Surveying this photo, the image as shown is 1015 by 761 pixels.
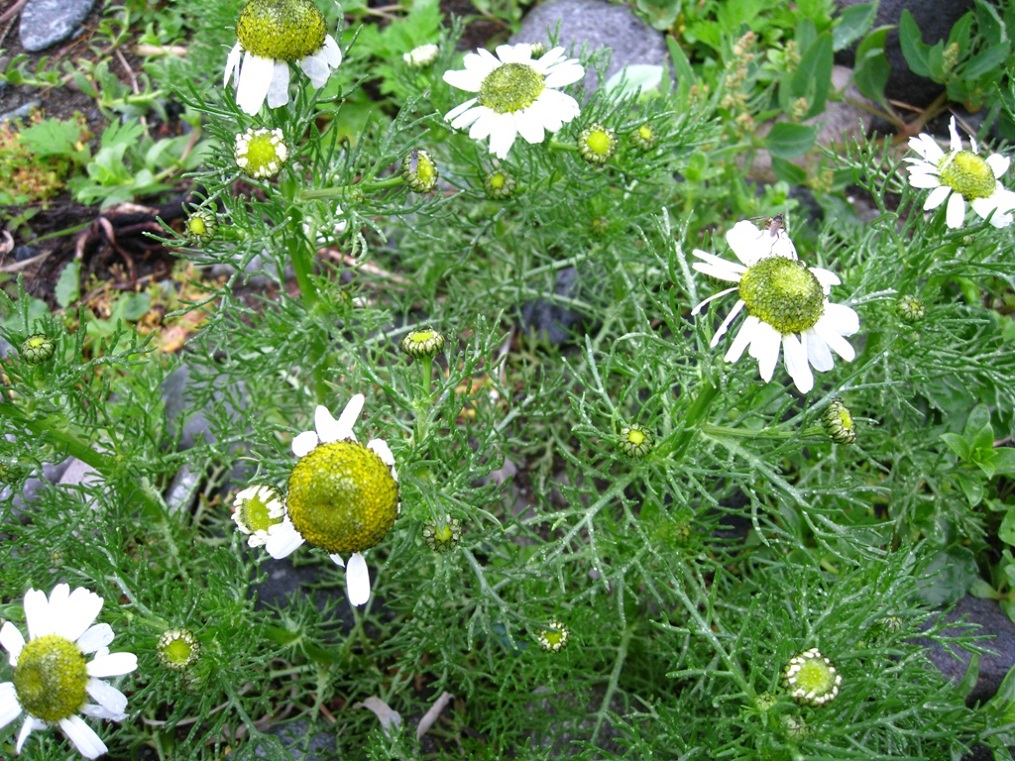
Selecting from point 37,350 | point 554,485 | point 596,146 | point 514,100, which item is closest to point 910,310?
point 596,146

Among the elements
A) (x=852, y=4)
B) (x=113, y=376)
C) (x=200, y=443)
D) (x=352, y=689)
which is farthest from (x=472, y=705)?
(x=852, y=4)

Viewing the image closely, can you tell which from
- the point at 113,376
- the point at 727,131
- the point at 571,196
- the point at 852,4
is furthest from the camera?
the point at 852,4

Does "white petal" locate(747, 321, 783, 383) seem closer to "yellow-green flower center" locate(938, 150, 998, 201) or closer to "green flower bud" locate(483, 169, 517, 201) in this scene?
"yellow-green flower center" locate(938, 150, 998, 201)

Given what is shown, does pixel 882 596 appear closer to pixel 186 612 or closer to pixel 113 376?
pixel 186 612

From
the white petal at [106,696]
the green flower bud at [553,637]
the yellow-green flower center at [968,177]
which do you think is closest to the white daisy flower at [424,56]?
the yellow-green flower center at [968,177]

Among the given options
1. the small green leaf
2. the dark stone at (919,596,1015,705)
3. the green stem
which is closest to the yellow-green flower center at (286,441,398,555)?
the green stem
